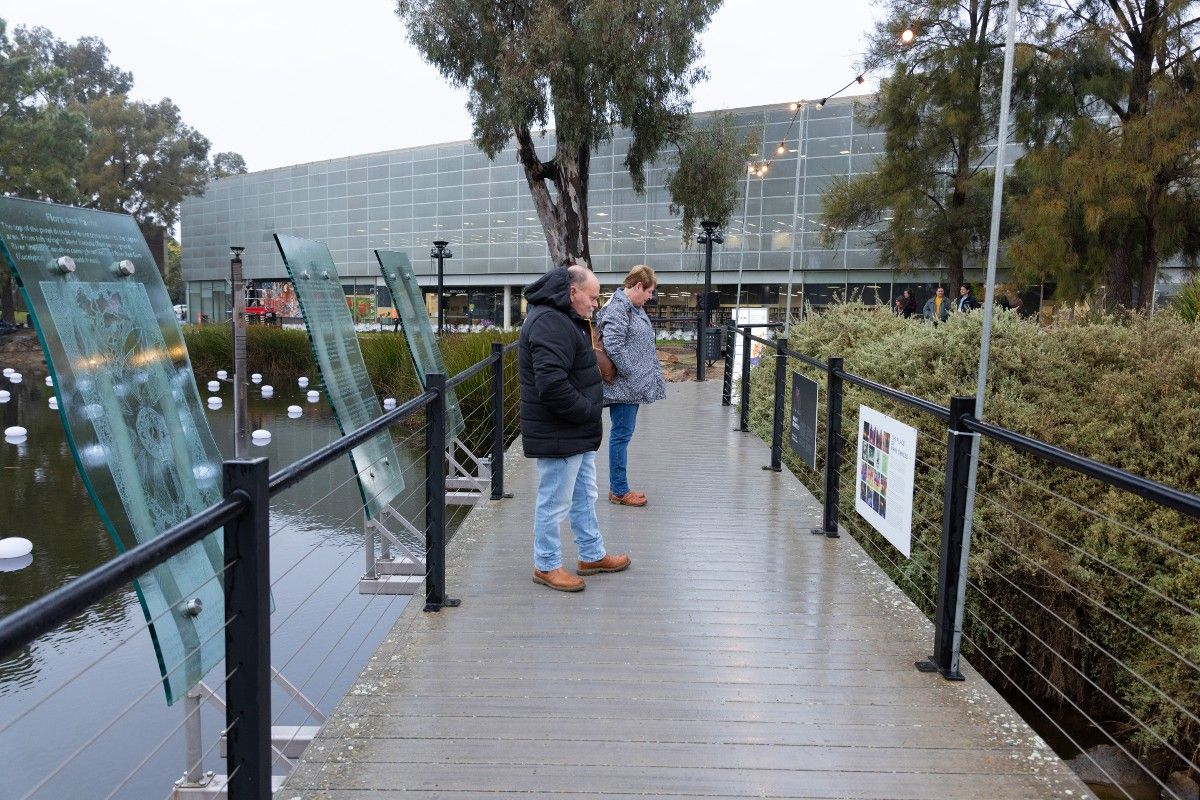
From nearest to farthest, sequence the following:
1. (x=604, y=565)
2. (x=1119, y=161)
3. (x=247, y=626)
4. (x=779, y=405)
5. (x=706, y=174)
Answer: (x=247, y=626) < (x=604, y=565) < (x=779, y=405) < (x=1119, y=161) < (x=706, y=174)

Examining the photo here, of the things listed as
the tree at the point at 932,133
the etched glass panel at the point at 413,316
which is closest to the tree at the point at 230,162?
the tree at the point at 932,133

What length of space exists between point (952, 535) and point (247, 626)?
259 centimetres

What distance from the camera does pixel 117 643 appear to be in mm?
3924

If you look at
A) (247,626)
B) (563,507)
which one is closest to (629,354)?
(563,507)

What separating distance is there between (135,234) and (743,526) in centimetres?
397

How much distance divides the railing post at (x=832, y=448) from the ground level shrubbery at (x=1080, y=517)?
0.58 meters

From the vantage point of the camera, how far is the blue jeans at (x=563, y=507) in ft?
14.5

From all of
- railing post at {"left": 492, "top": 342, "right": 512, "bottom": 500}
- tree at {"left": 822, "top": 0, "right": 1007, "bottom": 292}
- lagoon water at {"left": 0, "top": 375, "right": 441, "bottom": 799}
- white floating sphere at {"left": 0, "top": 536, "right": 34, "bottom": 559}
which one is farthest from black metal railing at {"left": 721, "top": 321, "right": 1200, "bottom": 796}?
tree at {"left": 822, "top": 0, "right": 1007, "bottom": 292}

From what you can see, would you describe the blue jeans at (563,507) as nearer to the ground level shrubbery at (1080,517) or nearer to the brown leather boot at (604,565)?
the brown leather boot at (604,565)

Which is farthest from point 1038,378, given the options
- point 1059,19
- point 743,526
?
point 1059,19

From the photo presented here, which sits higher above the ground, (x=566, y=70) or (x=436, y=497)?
(x=566, y=70)

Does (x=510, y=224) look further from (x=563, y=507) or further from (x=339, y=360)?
(x=563, y=507)

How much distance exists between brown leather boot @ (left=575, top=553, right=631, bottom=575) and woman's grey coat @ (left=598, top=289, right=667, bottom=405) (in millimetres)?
1333

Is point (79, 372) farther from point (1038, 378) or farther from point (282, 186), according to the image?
point (282, 186)
